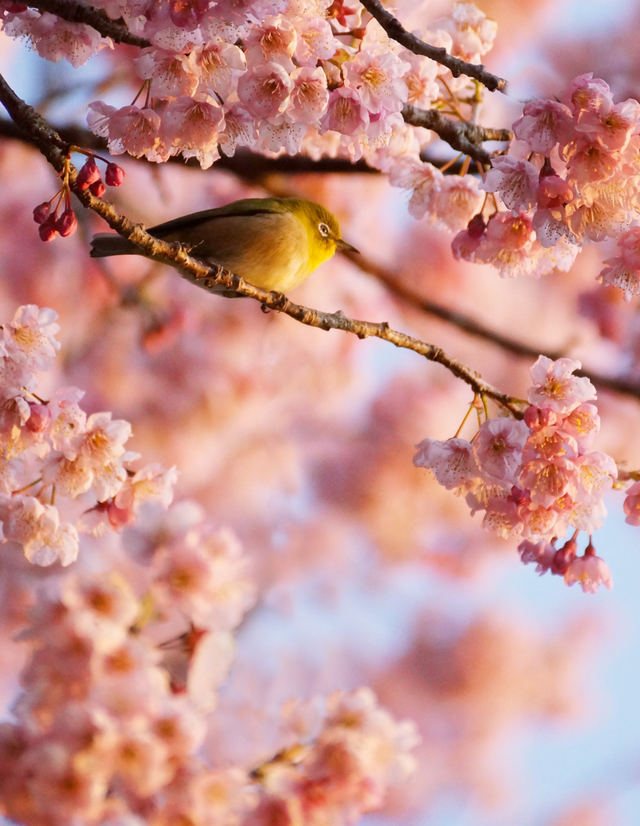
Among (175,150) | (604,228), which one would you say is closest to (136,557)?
(175,150)

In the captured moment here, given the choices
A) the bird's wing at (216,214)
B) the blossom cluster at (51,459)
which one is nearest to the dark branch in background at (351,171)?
the bird's wing at (216,214)

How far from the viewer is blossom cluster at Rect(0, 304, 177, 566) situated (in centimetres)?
177

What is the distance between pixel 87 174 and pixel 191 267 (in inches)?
12.2

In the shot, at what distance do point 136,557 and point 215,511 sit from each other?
2974mm

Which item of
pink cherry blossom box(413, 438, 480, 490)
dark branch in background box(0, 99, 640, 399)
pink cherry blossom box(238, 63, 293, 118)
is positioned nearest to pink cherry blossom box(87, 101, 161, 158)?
pink cherry blossom box(238, 63, 293, 118)

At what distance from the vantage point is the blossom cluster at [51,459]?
1.77 m

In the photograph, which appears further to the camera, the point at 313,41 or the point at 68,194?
the point at 313,41

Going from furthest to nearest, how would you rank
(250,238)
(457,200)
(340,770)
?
(340,770)
(250,238)
(457,200)

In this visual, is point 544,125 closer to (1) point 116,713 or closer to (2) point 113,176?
(2) point 113,176

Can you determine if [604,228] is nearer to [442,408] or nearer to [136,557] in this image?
Result: [136,557]

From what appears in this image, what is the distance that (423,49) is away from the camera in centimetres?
133

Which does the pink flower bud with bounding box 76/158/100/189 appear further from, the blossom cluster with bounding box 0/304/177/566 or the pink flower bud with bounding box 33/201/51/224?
the blossom cluster with bounding box 0/304/177/566

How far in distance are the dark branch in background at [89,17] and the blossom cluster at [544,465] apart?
1.04 m

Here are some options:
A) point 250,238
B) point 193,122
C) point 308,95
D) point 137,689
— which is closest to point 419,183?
point 250,238
